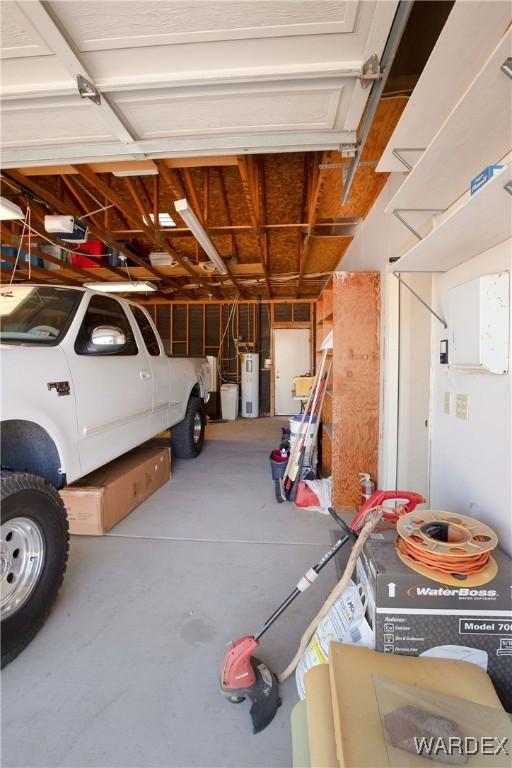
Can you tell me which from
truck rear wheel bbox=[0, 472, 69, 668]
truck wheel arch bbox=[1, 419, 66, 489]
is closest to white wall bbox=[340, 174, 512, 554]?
truck rear wheel bbox=[0, 472, 69, 668]

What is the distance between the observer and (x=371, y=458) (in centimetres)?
314

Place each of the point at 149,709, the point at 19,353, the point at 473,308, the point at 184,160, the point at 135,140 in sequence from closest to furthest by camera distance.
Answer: the point at 149,709
the point at 473,308
the point at 19,353
the point at 135,140
the point at 184,160

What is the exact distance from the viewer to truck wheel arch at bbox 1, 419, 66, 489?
1.95 m

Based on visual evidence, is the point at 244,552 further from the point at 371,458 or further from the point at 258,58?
the point at 258,58

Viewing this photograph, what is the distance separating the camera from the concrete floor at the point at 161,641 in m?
1.21

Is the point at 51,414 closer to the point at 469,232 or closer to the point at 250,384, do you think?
the point at 469,232

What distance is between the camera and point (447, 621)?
1234 millimetres

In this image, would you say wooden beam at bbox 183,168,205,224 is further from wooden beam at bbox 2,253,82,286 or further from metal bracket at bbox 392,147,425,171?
wooden beam at bbox 2,253,82,286

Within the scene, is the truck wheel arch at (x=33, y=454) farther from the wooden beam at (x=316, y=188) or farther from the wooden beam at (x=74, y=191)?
the wooden beam at (x=74, y=191)

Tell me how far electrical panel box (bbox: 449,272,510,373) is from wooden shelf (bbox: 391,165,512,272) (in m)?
0.17

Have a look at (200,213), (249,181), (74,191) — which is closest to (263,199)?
(200,213)

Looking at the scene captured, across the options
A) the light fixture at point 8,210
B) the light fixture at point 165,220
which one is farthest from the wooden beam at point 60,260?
the light fixture at point 165,220

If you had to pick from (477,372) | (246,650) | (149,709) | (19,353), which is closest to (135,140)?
(19,353)

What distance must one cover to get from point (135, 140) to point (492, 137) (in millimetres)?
2046
